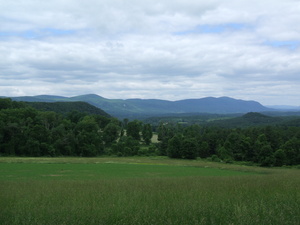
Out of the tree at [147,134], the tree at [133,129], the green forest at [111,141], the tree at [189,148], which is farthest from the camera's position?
the tree at [133,129]

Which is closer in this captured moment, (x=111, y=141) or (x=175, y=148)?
(x=175, y=148)

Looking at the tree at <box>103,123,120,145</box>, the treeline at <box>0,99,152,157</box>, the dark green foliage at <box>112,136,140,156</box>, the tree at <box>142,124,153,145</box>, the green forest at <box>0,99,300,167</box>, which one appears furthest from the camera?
the tree at <box>142,124,153,145</box>

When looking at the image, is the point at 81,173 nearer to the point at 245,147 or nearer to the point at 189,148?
the point at 189,148

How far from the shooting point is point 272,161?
255 ft

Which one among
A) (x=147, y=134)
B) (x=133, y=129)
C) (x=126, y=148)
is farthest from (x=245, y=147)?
(x=133, y=129)

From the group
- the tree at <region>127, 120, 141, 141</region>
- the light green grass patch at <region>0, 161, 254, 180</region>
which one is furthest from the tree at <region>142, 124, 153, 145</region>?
the light green grass patch at <region>0, 161, 254, 180</region>

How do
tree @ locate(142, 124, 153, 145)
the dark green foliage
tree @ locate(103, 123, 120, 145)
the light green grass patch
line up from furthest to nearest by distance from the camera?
tree @ locate(142, 124, 153, 145) → tree @ locate(103, 123, 120, 145) → the dark green foliage → the light green grass patch

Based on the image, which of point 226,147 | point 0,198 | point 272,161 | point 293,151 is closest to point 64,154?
point 226,147

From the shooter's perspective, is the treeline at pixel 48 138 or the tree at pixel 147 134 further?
the tree at pixel 147 134

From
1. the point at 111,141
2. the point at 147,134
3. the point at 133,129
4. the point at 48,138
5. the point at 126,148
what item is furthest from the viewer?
the point at 133,129

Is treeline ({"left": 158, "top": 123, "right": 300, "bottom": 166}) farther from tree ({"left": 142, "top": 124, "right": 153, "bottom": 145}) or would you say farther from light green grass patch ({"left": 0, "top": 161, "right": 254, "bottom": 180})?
light green grass patch ({"left": 0, "top": 161, "right": 254, "bottom": 180})

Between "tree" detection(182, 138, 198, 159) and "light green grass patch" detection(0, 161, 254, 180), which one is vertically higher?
"light green grass patch" detection(0, 161, 254, 180)

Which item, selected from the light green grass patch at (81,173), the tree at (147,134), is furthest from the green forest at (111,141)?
the light green grass patch at (81,173)

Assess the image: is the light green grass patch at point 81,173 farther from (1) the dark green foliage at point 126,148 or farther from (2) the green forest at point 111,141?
(1) the dark green foliage at point 126,148
